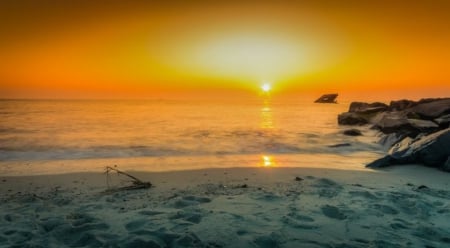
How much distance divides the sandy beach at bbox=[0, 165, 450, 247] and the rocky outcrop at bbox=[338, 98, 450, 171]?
4.39ft

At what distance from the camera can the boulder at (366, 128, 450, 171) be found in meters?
8.93

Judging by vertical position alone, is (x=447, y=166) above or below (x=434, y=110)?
below

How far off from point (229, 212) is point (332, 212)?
1.44 metres

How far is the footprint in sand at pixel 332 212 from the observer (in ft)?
16.0

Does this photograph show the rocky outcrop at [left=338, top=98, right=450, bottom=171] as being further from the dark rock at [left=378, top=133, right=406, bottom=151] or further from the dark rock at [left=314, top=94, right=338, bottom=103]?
the dark rock at [left=314, top=94, right=338, bottom=103]

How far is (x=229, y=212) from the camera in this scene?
5.03 m

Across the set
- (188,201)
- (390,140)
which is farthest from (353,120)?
(188,201)

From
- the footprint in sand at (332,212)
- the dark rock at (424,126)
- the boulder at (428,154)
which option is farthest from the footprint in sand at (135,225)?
the dark rock at (424,126)

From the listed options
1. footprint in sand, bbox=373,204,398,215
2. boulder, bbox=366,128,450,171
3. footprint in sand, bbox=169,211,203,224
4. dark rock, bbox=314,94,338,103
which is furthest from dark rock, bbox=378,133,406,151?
dark rock, bbox=314,94,338,103

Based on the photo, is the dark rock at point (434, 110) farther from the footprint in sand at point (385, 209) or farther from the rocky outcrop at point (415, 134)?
the footprint in sand at point (385, 209)

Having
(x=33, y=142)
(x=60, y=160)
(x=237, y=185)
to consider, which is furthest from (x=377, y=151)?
(x=33, y=142)

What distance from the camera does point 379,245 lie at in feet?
12.8

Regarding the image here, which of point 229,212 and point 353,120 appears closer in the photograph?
point 229,212

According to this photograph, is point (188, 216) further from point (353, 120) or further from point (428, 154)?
point (353, 120)
